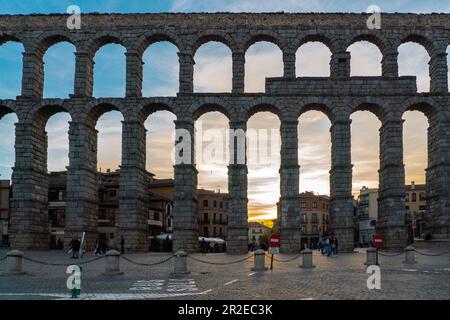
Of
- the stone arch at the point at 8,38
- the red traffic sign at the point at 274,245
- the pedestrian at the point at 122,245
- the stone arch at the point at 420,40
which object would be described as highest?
the stone arch at the point at 8,38

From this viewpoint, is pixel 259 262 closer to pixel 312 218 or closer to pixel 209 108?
pixel 209 108

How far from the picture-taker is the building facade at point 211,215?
104500 millimetres

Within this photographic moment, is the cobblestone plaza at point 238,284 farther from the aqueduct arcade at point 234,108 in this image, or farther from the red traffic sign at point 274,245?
the aqueduct arcade at point 234,108

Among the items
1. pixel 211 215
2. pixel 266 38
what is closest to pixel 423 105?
pixel 266 38

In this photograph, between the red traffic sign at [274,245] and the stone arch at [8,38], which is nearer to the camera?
the red traffic sign at [274,245]

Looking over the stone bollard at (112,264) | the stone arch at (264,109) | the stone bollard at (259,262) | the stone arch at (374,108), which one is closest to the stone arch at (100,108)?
the stone arch at (264,109)

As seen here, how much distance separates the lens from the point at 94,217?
153 ft

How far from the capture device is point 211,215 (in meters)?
106

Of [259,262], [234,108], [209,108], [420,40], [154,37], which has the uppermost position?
[154,37]

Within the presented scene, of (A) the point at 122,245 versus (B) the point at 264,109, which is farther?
(B) the point at 264,109

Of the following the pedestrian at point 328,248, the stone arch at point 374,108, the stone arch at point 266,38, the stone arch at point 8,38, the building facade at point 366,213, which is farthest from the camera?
the building facade at point 366,213

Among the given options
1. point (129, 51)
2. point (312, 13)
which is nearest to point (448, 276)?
point (312, 13)
